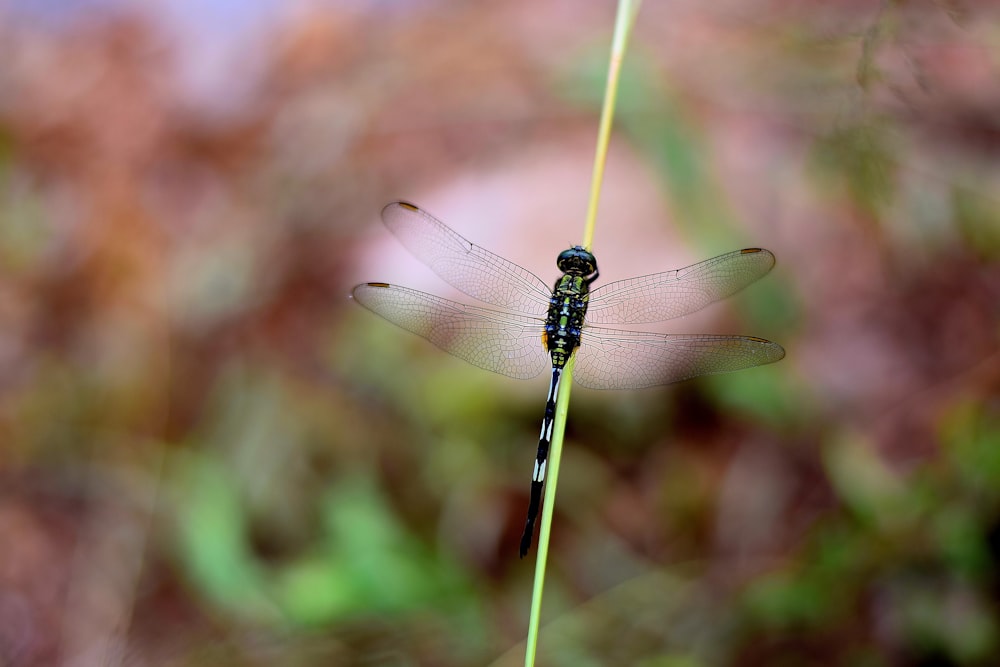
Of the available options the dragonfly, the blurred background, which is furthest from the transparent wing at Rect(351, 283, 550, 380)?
the blurred background

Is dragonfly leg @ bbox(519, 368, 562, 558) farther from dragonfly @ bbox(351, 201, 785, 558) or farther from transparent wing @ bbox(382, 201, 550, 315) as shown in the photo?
transparent wing @ bbox(382, 201, 550, 315)

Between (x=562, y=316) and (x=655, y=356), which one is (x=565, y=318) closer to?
(x=562, y=316)

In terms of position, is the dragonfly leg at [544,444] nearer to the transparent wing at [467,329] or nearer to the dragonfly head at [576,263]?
the transparent wing at [467,329]

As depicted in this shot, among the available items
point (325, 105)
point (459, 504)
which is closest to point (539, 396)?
point (459, 504)

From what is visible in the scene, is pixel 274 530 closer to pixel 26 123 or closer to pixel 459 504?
pixel 459 504

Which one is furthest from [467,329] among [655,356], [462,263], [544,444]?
[655,356]

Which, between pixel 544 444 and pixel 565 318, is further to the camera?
pixel 544 444

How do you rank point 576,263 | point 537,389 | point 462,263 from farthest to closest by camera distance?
point 537,389
point 462,263
point 576,263

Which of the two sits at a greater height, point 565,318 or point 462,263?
point 462,263
